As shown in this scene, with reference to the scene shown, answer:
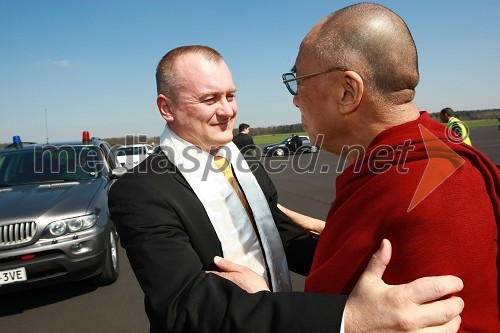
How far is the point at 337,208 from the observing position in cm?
116

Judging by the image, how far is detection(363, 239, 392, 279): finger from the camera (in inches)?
36.2

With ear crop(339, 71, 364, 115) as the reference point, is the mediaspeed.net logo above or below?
below

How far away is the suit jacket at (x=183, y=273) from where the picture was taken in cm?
105

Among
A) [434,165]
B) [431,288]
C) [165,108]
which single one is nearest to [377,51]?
[434,165]

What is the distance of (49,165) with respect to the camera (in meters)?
5.21

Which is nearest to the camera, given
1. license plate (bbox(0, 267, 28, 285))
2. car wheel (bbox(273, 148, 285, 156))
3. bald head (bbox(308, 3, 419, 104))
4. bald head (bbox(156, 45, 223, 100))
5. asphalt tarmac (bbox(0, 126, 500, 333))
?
bald head (bbox(308, 3, 419, 104))

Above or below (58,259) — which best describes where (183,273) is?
above

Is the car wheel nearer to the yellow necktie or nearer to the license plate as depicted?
the license plate

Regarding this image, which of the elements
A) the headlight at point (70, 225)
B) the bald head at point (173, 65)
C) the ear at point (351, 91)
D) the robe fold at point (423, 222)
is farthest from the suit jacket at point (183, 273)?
the headlight at point (70, 225)

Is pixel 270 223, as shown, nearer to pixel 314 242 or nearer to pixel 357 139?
pixel 314 242

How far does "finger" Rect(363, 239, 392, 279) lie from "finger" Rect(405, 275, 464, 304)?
8 cm

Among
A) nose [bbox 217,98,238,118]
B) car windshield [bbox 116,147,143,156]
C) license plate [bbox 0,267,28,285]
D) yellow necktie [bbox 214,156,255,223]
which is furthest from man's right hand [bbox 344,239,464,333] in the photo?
car windshield [bbox 116,147,143,156]

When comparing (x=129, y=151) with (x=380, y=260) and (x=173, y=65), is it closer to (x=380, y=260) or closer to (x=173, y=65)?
(x=173, y=65)

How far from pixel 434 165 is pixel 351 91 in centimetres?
42
